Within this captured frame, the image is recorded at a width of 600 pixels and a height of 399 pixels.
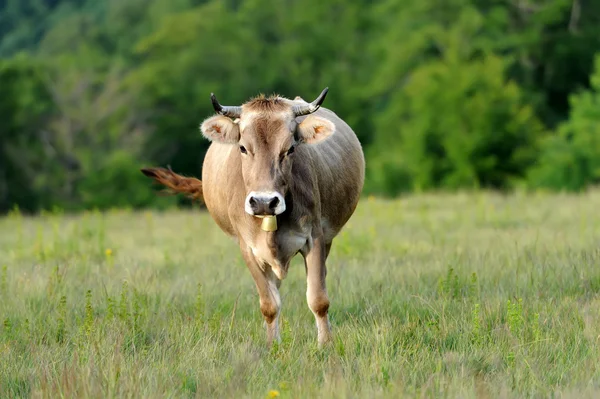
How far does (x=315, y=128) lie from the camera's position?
689 cm

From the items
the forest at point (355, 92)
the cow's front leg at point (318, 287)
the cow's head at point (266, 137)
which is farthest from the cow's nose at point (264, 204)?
the forest at point (355, 92)

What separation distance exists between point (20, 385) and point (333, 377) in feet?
6.16

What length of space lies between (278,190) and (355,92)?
43.2 meters

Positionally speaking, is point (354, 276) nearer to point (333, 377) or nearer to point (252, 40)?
point (333, 377)

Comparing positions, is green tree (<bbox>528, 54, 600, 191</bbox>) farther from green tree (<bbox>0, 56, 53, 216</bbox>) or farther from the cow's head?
the cow's head

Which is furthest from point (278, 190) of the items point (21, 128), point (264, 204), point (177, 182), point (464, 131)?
point (21, 128)

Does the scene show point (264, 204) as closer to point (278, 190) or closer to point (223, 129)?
point (278, 190)

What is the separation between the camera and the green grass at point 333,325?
17.1 feet

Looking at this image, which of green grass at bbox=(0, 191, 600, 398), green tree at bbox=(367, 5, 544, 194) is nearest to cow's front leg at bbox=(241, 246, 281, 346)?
green grass at bbox=(0, 191, 600, 398)

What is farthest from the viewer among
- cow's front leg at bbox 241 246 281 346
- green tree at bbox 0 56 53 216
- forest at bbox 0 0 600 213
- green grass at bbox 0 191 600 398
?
green tree at bbox 0 56 53 216

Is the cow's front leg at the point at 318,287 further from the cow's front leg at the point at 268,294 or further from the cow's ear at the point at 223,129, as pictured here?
the cow's ear at the point at 223,129

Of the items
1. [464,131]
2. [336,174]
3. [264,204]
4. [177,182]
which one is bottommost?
[464,131]

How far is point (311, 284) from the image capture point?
6980 millimetres

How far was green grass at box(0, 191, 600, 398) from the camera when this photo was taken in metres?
5.22
